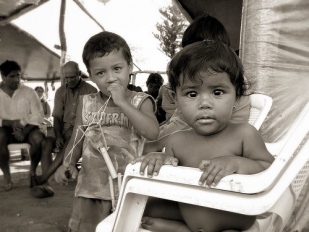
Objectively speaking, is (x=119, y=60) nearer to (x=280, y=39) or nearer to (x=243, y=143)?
(x=243, y=143)

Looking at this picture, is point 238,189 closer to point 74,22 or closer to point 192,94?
point 192,94

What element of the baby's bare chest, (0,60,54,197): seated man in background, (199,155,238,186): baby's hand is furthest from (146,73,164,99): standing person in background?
(199,155,238,186): baby's hand

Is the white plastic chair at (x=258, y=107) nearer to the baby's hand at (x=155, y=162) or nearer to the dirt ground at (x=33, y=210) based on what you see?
the baby's hand at (x=155, y=162)

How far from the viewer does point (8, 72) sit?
17.4 ft

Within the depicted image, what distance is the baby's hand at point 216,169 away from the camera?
1132mm

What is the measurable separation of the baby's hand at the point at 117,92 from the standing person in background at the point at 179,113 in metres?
0.28

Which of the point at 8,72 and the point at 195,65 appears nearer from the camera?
the point at 195,65

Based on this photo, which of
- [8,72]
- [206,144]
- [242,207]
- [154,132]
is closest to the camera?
[242,207]

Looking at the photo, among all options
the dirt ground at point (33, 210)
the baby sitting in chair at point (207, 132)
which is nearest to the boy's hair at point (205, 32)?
the baby sitting in chair at point (207, 132)

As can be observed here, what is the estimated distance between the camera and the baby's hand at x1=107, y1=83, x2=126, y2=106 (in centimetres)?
178

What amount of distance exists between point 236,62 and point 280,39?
1.41 metres

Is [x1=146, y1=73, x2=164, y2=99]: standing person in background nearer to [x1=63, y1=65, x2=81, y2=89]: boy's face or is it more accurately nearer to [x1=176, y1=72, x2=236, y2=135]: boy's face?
[x1=63, y1=65, x2=81, y2=89]: boy's face

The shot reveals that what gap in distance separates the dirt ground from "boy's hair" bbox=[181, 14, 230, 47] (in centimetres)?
204

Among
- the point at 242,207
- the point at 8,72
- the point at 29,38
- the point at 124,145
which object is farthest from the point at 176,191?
the point at 29,38
